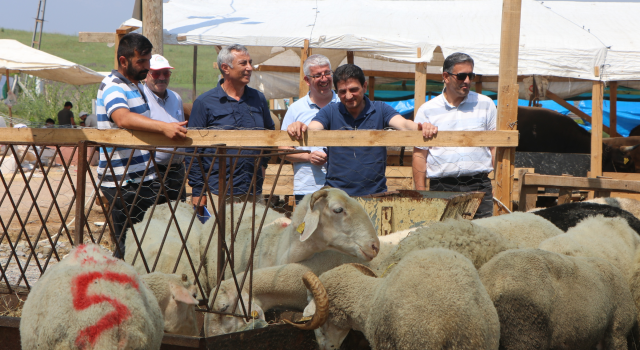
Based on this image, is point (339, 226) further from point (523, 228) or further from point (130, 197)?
point (130, 197)

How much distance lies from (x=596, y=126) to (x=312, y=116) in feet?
15.6

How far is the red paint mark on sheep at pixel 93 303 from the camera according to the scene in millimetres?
2100

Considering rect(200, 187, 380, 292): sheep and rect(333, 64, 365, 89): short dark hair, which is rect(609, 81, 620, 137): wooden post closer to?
rect(333, 64, 365, 89): short dark hair

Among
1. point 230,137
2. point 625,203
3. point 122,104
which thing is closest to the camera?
point 230,137

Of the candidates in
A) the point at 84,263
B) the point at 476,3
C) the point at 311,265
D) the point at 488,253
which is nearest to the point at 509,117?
the point at 488,253

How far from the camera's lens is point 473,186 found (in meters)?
4.53

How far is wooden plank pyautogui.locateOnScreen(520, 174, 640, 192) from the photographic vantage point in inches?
204

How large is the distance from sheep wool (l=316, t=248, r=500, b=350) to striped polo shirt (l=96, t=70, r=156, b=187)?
2.23 m

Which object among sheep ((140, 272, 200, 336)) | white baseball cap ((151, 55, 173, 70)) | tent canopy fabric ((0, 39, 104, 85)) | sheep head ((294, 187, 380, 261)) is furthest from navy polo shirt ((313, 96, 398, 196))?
tent canopy fabric ((0, 39, 104, 85))

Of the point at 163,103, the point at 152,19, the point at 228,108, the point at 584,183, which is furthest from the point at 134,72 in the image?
the point at 584,183

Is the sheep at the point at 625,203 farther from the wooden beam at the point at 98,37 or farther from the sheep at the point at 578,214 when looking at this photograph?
the wooden beam at the point at 98,37

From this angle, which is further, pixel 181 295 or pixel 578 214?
pixel 578 214

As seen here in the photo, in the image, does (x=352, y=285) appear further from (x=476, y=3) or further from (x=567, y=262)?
(x=476, y=3)

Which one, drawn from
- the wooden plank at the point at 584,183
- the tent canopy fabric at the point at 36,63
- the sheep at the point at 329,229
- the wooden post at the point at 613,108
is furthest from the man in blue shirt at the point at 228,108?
the tent canopy fabric at the point at 36,63
